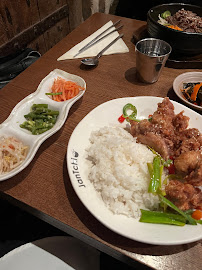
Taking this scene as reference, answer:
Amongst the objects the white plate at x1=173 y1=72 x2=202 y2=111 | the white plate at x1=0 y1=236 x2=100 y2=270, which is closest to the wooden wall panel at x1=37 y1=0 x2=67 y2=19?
the white plate at x1=173 y1=72 x2=202 y2=111

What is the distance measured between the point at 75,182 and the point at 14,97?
1255mm

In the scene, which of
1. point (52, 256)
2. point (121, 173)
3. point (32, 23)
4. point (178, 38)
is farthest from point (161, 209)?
point (32, 23)

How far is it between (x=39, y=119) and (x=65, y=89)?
437mm

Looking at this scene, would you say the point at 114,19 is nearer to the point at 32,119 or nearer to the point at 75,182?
the point at 32,119

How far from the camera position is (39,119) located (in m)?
1.90

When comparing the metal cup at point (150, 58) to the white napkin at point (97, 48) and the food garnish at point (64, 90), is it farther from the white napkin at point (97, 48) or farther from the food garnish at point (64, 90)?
the food garnish at point (64, 90)

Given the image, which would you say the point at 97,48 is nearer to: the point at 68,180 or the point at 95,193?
the point at 68,180

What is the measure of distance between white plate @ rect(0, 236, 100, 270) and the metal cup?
1.64 m

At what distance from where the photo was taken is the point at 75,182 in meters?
1.39

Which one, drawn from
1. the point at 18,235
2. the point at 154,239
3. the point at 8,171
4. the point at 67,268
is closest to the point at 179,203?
the point at 154,239

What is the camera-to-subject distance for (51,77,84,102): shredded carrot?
84.2 inches

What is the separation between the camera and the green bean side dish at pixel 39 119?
182 centimetres

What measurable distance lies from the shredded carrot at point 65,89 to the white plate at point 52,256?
1188 millimetres

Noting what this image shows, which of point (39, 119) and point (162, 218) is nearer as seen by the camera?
point (162, 218)
